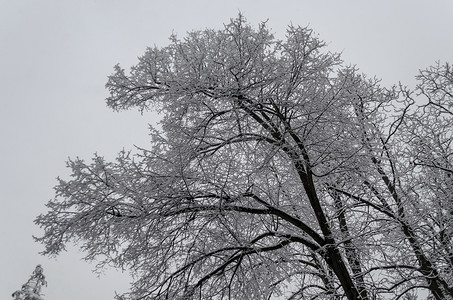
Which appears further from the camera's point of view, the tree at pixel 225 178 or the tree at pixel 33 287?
the tree at pixel 33 287

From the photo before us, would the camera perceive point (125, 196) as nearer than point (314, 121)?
Yes

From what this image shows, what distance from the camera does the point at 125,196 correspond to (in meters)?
5.01

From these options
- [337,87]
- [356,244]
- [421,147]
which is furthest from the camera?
[421,147]

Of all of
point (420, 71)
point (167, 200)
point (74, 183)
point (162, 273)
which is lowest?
point (162, 273)

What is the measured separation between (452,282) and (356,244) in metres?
2.49

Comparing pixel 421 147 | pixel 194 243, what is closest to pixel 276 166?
pixel 194 243

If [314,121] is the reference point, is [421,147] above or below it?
above

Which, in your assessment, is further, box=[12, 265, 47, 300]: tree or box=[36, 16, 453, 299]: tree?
box=[12, 265, 47, 300]: tree

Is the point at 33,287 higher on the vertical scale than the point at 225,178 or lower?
higher

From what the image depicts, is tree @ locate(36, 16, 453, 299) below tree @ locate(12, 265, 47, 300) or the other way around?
below

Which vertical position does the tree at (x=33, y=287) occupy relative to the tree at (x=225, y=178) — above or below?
above

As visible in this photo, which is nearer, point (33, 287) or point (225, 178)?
point (225, 178)

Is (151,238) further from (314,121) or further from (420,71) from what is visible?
(420,71)

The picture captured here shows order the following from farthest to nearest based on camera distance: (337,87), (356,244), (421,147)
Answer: (421,147), (356,244), (337,87)
